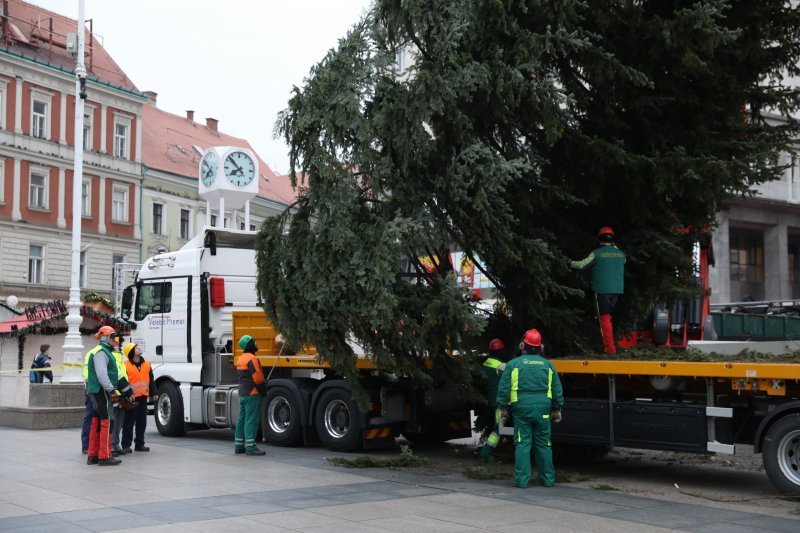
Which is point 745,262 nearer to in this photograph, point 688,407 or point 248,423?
point 248,423

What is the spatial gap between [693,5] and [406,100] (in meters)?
3.90

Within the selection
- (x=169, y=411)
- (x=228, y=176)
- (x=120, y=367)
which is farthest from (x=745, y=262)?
(x=120, y=367)

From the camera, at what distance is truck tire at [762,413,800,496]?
1042 cm

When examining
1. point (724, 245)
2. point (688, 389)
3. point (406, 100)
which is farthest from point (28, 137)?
point (688, 389)

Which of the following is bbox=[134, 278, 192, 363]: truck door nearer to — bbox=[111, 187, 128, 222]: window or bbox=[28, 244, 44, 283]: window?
bbox=[28, 244, 44, 283]: window

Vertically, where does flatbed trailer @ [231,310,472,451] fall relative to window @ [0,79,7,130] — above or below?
below

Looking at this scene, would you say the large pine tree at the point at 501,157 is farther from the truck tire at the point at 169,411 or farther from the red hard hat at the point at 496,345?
the truck tire at the point at 169,411

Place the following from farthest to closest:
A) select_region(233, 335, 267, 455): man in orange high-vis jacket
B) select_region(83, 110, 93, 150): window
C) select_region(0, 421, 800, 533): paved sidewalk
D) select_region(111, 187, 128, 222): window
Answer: select_region(111, 187, 128, 222): window → select_region(83, 110, 93, 150): window → select_region(233, 335, 267, 455): man in orange high-vis jacket → select_region(0, 421, 800, 533): paved sidewalk

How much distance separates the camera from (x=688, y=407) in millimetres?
11328

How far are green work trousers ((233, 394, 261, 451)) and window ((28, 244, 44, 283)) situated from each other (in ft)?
124

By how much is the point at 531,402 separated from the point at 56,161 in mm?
44807

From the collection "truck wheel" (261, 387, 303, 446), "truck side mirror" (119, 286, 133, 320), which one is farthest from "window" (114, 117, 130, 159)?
"truck wheel" (261, 387, 303, 446)

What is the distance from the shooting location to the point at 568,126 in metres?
13.7

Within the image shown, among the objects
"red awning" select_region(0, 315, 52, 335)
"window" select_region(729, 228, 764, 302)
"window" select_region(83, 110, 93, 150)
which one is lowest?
"red awning" select_region(0, 315, 52, 335)
